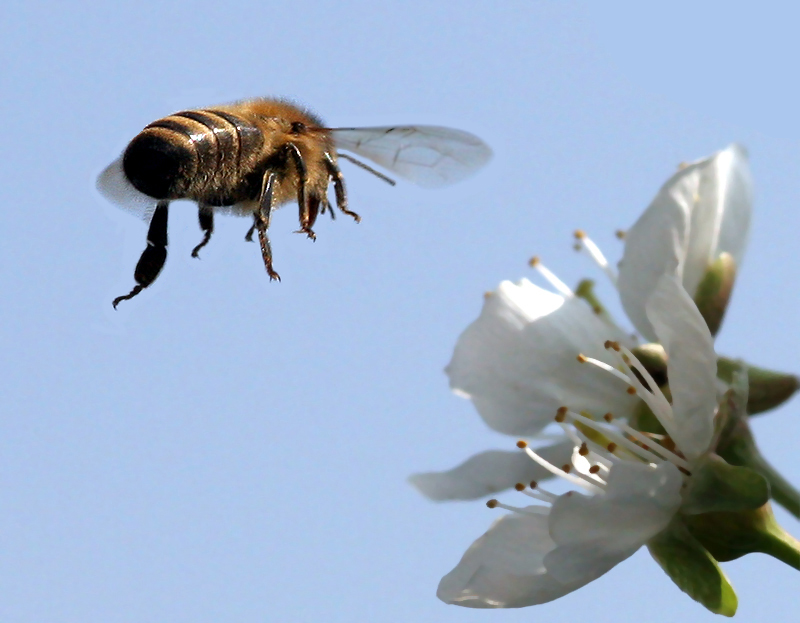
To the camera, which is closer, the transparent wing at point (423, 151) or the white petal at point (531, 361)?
the white petal at point (531, 361)

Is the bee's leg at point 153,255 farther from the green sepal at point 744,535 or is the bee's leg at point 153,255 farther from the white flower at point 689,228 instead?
the green sepal at point 744,535

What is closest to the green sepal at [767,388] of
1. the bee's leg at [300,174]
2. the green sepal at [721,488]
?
the green sepal at [721,488]

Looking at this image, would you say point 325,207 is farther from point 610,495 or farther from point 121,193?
point 610,495

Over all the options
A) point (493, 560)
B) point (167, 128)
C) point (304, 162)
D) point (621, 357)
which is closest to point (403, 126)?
point (304, 162)

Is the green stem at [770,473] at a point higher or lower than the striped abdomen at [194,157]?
lower

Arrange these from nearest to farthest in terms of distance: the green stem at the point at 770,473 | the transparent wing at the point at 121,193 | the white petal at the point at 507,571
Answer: the green stem at the point at 770,473
the white petal at the point at 507,571
the transparent wing at the point at 121,193

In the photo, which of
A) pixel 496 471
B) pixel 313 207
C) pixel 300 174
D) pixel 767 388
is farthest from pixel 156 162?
pixel 767 388
